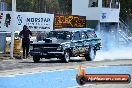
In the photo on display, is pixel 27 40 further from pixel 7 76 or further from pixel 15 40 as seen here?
pixel 7 76

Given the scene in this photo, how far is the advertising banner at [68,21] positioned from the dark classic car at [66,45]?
5112mm

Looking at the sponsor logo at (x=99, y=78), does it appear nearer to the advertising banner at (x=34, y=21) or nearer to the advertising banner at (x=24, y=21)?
the advertising banner at (x=24, y=21)

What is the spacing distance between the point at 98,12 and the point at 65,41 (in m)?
16.2

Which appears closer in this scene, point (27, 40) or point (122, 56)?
point (27, 40)

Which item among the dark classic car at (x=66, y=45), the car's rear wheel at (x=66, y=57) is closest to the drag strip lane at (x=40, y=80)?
the dark classic car at (x=66, y=45)

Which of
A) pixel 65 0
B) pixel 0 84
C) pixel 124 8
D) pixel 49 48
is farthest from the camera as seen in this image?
pixel 65 0

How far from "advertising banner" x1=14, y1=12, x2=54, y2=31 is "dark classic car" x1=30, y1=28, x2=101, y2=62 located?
301 centimetres

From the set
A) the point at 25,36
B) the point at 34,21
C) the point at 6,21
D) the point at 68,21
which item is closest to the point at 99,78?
the point at 25,36

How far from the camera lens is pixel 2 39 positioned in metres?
26.0

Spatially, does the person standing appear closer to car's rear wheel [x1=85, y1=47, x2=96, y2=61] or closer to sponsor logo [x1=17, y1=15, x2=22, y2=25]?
sponsor logo [x1=17, y1=15, x2=22, y2=25]

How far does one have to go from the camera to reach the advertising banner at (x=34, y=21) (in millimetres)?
25781

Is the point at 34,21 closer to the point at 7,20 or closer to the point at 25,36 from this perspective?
the point at 7,20

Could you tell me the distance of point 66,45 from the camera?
72.9 ft

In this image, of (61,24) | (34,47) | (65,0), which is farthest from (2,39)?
(65,0)
